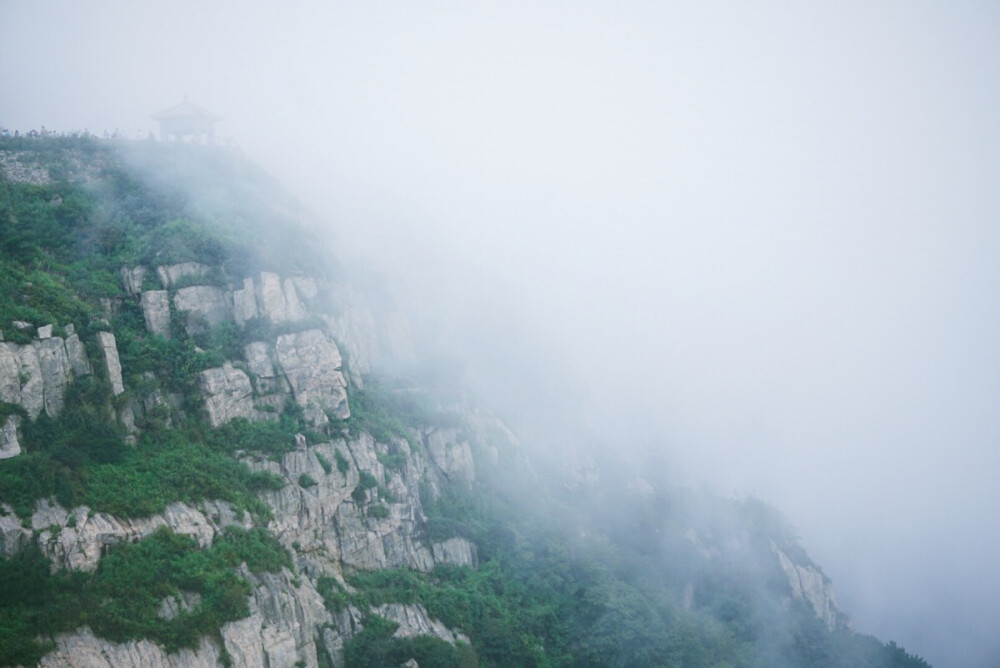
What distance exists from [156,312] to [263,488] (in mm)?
13881

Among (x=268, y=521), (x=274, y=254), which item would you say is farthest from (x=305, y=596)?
(x=274, y=254)

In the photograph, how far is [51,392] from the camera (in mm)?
36469

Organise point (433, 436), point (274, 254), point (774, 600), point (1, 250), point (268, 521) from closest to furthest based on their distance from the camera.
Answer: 1. point (268, 521)
2. point (1, 250)
3. point (274, 254)
4. point (433, 436)
5. point (774, 600)

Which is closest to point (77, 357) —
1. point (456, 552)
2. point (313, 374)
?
point (313, 374)

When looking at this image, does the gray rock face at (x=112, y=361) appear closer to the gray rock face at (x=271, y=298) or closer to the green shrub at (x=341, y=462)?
the gray rock face at (x=271, y=298)

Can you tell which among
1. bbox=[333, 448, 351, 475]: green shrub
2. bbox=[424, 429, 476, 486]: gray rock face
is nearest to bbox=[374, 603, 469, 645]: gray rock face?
bbox=[333, 448, 351, 475]: green shrub

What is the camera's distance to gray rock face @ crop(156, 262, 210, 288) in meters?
47.0

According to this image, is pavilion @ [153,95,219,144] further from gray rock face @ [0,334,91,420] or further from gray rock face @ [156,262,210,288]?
gray rock face @ [0,334,91,420]

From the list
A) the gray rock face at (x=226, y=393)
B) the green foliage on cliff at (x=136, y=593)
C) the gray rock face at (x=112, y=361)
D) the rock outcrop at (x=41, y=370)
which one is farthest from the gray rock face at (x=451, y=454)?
the rock outcrop at (x=41, y=370)

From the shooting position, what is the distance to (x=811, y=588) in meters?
73.8

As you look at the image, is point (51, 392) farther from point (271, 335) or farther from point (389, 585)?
Answer: point (389, 585)

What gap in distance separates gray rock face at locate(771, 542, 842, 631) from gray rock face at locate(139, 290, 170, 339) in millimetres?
61070

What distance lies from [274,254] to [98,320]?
14403mm

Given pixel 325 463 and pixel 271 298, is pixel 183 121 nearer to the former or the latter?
pixel 271 298
